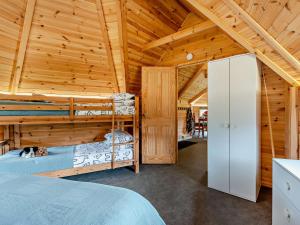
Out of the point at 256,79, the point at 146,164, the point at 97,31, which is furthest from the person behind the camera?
the point at 146,164

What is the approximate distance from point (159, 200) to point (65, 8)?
331cm

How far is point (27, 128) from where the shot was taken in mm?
3291

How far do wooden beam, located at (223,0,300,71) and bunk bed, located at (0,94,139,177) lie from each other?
87.3 inches

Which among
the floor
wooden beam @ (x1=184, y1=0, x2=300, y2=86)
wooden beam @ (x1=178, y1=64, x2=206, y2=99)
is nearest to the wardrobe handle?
the floor

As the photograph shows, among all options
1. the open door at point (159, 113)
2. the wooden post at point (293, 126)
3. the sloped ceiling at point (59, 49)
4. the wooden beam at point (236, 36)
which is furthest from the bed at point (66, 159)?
the wooden post at point (293, 126)

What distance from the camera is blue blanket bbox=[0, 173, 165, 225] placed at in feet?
2.58

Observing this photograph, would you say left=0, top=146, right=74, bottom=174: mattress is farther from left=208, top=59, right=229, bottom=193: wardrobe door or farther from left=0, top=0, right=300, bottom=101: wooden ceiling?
left=208, top=59, right=229, bottom=193: wardrobe door

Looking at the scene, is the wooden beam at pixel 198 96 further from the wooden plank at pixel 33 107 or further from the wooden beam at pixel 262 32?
the wooden plank at pixel 33 107

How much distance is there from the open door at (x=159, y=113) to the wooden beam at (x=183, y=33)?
0.54 m

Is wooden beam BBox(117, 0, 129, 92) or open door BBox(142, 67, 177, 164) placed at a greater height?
wooden beam BBox(117, 0, 129, 92)

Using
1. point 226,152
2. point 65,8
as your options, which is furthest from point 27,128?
point 226,152

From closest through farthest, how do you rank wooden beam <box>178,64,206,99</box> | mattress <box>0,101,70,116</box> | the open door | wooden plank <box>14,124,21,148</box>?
mattress <box>0,101,70,116</box> → wooden plank <box>14,124,21,148</box> → the open door → wooden beam <box>178,64,206,99</box>

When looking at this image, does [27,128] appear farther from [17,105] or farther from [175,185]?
[175,185]

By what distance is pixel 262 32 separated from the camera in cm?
171
